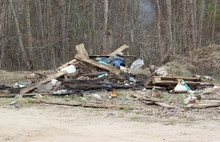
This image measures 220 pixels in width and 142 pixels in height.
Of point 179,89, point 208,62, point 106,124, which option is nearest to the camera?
point 106,124

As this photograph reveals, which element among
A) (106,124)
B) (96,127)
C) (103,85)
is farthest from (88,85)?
(96,127)

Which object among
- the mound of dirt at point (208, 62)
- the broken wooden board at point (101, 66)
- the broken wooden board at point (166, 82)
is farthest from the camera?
the mound of dirt at point (208, 62)

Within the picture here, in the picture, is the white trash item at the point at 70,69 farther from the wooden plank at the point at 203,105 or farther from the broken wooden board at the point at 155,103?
the wooden plank at the point at 203,105

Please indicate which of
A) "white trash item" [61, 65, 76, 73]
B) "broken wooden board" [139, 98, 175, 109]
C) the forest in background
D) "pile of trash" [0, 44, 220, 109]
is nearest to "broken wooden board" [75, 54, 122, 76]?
"pile of trash" [0, 44, 220, 109]

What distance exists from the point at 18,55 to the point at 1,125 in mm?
19291

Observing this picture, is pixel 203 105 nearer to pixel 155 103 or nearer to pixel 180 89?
pixel 155 103

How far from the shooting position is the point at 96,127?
5.29 m

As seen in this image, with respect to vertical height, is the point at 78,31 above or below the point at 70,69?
above

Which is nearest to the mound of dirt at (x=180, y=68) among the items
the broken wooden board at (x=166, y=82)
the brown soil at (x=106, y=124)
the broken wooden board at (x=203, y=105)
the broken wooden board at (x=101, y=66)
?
the broken wooden board at (x=166, y=82)

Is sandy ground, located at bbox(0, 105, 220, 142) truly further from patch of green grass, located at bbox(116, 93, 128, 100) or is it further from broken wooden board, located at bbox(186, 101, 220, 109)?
patch of green grass, located at bbox(116, 93, 128, 100)

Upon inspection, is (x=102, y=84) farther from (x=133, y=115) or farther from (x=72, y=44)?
(x=72, y=44)

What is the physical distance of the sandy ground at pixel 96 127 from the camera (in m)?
4.37

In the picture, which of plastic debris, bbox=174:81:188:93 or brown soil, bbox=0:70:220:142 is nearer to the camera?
brown soil, bbox=0:70:220:142

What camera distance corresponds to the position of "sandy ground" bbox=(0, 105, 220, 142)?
14.3ft
